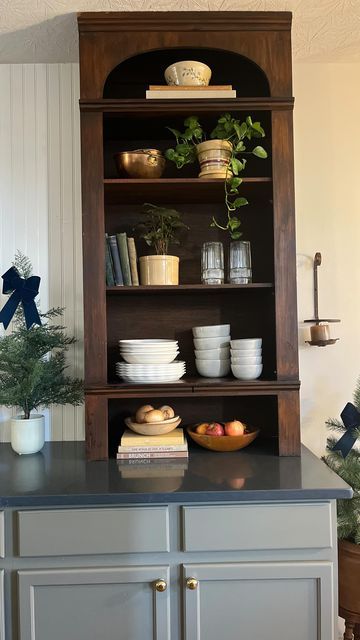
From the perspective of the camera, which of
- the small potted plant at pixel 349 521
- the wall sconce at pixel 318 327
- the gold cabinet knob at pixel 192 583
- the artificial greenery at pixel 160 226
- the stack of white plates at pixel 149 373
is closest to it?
the gold cabinet knob at pixel 192 583

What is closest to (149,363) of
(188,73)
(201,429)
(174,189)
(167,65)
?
(201,429)

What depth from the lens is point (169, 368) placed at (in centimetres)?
177

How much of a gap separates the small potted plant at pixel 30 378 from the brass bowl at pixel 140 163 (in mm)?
548

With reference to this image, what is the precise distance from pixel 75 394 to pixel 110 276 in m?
0.51

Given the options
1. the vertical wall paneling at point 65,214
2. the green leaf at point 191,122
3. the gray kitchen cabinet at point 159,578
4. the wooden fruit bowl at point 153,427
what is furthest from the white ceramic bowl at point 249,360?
the green leaf at point 191,122

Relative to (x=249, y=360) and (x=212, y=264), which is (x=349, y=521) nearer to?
(x=249, y=360)

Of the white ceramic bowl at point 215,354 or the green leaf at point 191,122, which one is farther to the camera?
the white ceramic bowl at point 215,354

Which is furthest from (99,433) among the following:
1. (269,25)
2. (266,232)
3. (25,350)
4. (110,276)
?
(269,25)

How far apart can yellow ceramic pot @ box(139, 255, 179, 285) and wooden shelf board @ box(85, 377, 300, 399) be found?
1.25ft

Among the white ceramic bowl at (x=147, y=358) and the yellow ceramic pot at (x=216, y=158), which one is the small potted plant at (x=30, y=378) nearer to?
the white ceramic bowl at (x=147, y=358)

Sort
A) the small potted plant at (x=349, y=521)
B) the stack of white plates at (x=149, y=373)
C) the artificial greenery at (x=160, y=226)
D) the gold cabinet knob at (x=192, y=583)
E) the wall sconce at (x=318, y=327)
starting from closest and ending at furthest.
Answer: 1. the gold cabinet knob at (x=192, y=583)
2. the small potted plant at (x=349, y=521)
3. the stack of white plates at (x=149, y=373)
4. the artificial greenery at (x=160, y=226)
5. the wall sconce at (x=318, y=327)

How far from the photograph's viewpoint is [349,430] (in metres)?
1.73

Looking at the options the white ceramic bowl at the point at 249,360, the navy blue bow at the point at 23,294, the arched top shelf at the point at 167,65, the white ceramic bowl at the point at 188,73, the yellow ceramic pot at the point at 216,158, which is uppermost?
the arched top shelf at the point at 167,65

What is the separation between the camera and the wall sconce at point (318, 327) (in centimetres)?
199
